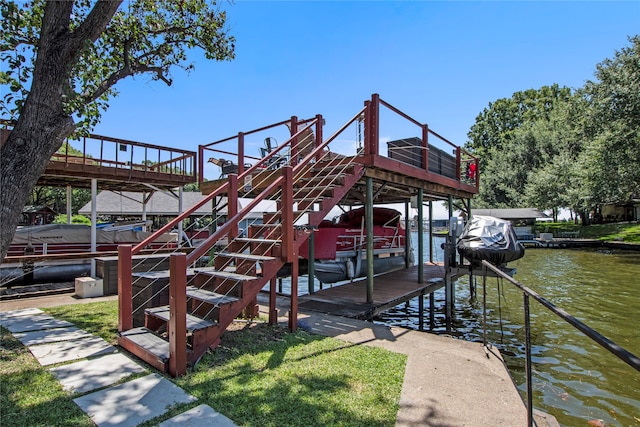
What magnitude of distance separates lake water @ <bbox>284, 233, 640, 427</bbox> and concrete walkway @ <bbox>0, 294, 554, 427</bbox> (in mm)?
1688

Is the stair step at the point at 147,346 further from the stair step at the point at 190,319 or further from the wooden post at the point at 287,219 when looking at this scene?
the wooden post at the point at 287,219

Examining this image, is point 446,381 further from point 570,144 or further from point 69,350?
point 570,144

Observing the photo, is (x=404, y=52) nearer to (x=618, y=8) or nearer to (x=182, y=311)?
(x=618, y=8)

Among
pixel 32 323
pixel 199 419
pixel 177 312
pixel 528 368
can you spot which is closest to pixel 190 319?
pixel 177 312

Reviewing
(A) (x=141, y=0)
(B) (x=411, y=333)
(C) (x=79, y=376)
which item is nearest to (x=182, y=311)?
(C) (x=79, y=376)

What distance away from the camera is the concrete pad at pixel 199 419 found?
273cm

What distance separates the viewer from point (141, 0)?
782 centimetres

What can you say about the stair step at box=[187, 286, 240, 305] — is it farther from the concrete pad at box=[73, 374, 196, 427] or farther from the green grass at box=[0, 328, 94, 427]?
the green grass at box=[0, 328, 94, 427]

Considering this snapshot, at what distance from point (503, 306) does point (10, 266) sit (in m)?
14.2

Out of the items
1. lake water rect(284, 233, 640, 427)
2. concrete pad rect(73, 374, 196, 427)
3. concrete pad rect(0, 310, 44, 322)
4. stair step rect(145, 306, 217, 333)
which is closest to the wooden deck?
lake water rect(284, 233, 640, 427)

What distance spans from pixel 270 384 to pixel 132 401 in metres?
1.19

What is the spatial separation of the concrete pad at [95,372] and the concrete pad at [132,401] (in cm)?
20

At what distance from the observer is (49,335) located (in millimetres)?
4957

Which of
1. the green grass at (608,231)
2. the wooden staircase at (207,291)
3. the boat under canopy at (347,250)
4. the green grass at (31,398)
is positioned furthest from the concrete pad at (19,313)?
the green grass at (608,231)
